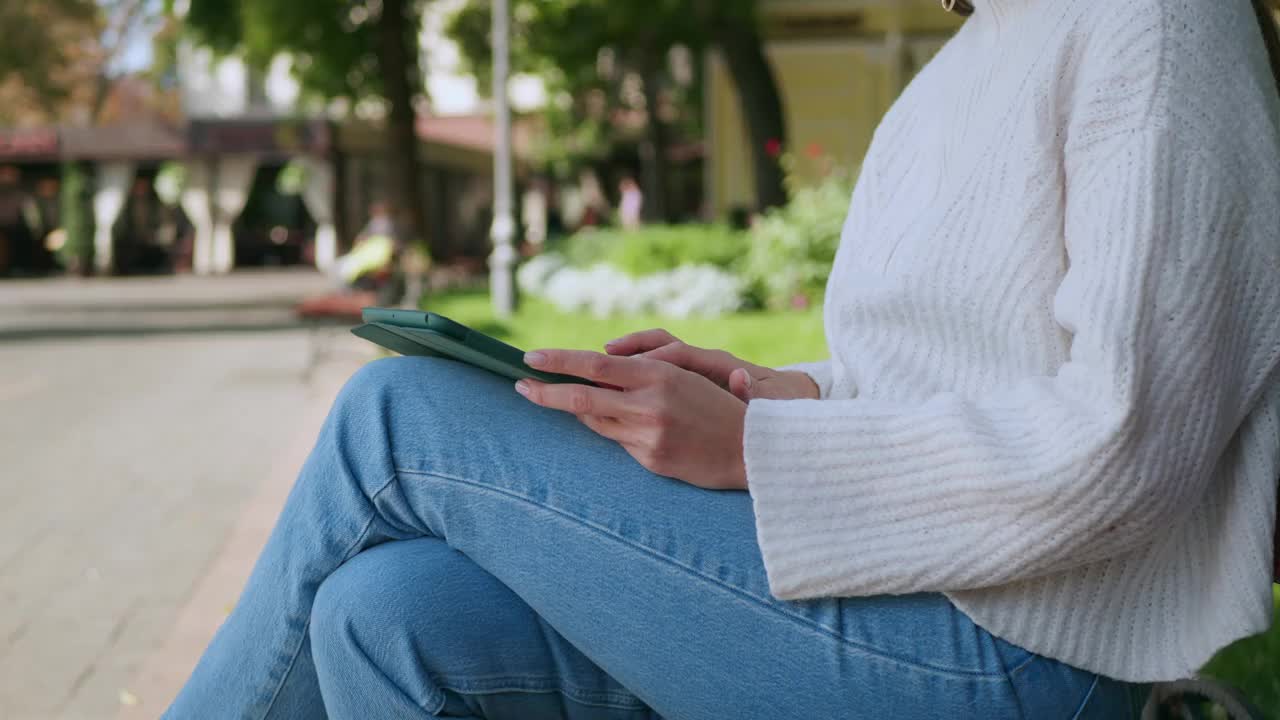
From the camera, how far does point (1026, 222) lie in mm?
1453

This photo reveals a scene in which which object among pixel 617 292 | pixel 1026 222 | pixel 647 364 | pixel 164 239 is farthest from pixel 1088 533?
pixel 164 239

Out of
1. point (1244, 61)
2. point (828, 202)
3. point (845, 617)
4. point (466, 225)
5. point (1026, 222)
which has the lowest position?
point (466, 225)

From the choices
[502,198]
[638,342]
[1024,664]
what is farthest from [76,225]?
[1024,664]

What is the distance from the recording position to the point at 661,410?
4.71 ft

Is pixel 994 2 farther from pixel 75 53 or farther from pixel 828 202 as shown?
pixel 75 53

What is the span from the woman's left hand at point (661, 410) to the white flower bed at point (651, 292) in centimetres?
1034

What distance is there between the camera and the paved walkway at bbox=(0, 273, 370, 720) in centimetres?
358

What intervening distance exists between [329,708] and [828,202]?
411 inches

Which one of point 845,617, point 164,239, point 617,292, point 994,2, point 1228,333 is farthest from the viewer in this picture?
point 164,239

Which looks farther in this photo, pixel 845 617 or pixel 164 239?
pixel 164 239

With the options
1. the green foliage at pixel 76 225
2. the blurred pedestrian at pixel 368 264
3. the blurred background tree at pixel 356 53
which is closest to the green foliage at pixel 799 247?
the blurred pedestrian at pixel 368 264

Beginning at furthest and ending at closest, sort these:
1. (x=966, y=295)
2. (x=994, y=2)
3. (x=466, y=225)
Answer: (x=466, y=225), (x=994, y=2), (x=966, y=295)

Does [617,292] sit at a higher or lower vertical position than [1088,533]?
lower

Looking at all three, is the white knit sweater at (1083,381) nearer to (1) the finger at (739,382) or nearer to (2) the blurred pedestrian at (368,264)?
(1) the finger at (739,382)
